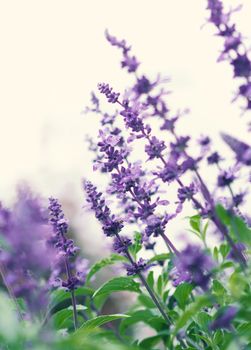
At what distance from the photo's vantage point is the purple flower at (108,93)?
3875 mm

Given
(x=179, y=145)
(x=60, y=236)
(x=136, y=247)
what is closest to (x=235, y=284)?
(x=179, y=145)

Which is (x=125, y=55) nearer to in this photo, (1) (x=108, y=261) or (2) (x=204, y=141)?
(2) (x=204, y=141)

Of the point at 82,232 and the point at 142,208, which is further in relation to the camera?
the point at 82,232

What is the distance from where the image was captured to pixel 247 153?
2.76m

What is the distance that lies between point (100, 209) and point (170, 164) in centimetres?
109

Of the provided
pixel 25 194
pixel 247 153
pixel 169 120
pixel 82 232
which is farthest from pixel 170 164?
pixel 82 232

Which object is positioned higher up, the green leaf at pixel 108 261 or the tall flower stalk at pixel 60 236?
the tall flower stalk at pixel 60 236

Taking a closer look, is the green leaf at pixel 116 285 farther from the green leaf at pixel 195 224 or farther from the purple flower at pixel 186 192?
the purple flower at pixel 186 192

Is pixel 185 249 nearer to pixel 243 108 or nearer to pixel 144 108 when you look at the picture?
pixel 243 108

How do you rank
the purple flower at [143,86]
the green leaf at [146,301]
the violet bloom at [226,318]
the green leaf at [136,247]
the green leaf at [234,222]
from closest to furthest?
the violet bloom at [226,318] → the green leaf at [234,222] → the purple flower at [143,86] → the green leaf at [136,247] → the green leaf at [146,301]

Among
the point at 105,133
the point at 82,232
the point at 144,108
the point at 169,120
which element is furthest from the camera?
the point at 82,232

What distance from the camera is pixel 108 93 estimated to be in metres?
3.94

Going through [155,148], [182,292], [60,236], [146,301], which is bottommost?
[146,301]

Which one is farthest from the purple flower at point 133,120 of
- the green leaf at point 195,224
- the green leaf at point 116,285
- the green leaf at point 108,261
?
the green leaf at point 108,261
